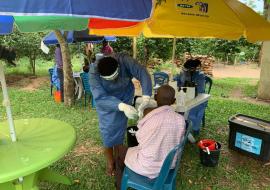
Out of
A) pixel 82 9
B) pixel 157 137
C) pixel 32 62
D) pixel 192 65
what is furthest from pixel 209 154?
pixel 32 62

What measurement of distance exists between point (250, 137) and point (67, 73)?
4.63 metres

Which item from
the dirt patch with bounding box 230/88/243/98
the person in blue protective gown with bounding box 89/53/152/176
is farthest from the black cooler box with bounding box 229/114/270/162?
the dirt patch with bounding box 230/88/243/98

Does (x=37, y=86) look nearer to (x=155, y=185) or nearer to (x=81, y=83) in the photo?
(x=81, y=83)

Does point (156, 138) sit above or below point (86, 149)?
above

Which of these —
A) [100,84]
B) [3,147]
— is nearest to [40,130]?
[3,147]

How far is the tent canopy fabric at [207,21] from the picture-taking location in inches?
126

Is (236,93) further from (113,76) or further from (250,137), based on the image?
(113,76)

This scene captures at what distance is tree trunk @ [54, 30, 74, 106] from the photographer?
6.81 m

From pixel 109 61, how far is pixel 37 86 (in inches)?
295

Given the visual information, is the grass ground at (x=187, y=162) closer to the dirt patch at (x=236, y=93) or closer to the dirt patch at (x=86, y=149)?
the dirt patch at (x=86, y=149)

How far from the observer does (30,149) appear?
2.48 meters

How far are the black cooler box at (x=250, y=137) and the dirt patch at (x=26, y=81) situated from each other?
7253 millimetres

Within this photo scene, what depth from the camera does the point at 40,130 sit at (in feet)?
9.64

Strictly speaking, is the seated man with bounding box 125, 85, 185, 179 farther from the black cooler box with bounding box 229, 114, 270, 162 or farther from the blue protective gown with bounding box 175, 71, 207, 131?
the blue protective gown with bounding box 175, 71, 207, 131
